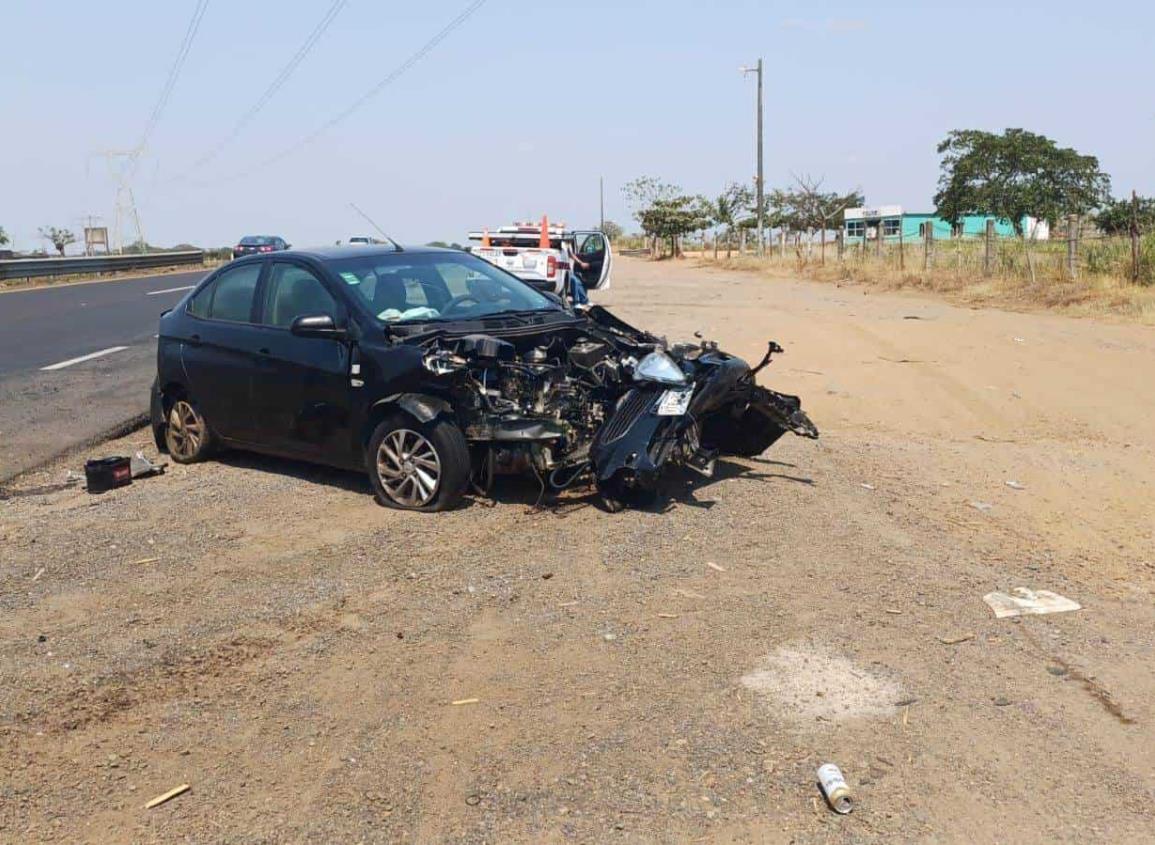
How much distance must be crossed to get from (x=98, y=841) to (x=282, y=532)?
3.35m

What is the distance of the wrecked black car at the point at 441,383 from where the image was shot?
22.4 ft

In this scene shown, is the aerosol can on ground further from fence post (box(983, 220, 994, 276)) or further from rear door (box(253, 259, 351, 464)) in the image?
fence post (box(983, 220, 994, 276))

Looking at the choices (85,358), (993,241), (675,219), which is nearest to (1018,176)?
(675,219)

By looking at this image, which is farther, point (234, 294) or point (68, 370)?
point (68, 370)

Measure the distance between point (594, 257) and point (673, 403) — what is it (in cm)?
2081

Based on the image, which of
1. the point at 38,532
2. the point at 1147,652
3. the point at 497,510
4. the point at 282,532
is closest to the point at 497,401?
the point at 497,510

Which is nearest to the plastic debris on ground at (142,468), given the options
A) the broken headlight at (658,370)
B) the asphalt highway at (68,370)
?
the asphalt highway at (68,370)

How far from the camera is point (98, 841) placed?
3465 mm

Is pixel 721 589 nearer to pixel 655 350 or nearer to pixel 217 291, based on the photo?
pixel 655 350

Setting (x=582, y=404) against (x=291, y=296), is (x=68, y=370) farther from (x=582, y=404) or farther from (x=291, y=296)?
(x=582, y=404)

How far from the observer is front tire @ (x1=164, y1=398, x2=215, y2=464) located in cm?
853

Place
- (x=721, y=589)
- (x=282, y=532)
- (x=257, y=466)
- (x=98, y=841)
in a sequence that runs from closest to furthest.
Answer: (x=98, y=841) < (x=721, y=589) < (x=282, y=532) < (x=257, y=466)

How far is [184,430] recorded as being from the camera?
8.70 m

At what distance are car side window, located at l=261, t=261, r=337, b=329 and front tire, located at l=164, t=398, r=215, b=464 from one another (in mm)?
1051
